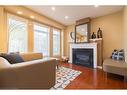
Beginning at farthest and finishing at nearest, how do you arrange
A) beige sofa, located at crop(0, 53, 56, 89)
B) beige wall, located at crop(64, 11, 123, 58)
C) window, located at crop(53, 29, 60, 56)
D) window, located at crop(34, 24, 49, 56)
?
window, located at crop(53, 29, 60, 56) → window, located at crop(34, 24, 49, 56) → beige wall, located at crop(64, 11, 123, 58) → beige sofa, located at crop(0, 53, 56, 89)

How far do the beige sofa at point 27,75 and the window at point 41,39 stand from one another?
314 centimetres

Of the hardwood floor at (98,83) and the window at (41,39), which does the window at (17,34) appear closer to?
the window at (41,39)

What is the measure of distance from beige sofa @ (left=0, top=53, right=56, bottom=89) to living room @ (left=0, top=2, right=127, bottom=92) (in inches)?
0.7

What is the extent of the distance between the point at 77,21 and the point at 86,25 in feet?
2.33

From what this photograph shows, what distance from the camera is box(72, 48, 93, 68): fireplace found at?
17.8 ft

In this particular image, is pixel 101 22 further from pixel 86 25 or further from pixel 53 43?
pixel 53 43

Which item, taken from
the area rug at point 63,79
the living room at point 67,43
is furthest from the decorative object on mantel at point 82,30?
the area rug at point 63,79

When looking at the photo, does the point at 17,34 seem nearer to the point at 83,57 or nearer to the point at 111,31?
the point at 83,57

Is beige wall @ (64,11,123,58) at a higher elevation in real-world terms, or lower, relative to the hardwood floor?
higher

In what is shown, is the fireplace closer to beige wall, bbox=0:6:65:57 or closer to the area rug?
the area rug

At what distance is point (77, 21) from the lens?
6125 mm

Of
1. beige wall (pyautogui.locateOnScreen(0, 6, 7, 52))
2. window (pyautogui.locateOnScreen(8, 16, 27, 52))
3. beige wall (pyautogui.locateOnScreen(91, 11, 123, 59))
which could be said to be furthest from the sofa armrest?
beige wall (pyautogui.locateOnScreen(91, 11, 123, 59))

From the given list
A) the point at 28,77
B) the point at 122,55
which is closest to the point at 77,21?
the point at 122,55

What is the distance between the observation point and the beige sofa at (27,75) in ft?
3.95
